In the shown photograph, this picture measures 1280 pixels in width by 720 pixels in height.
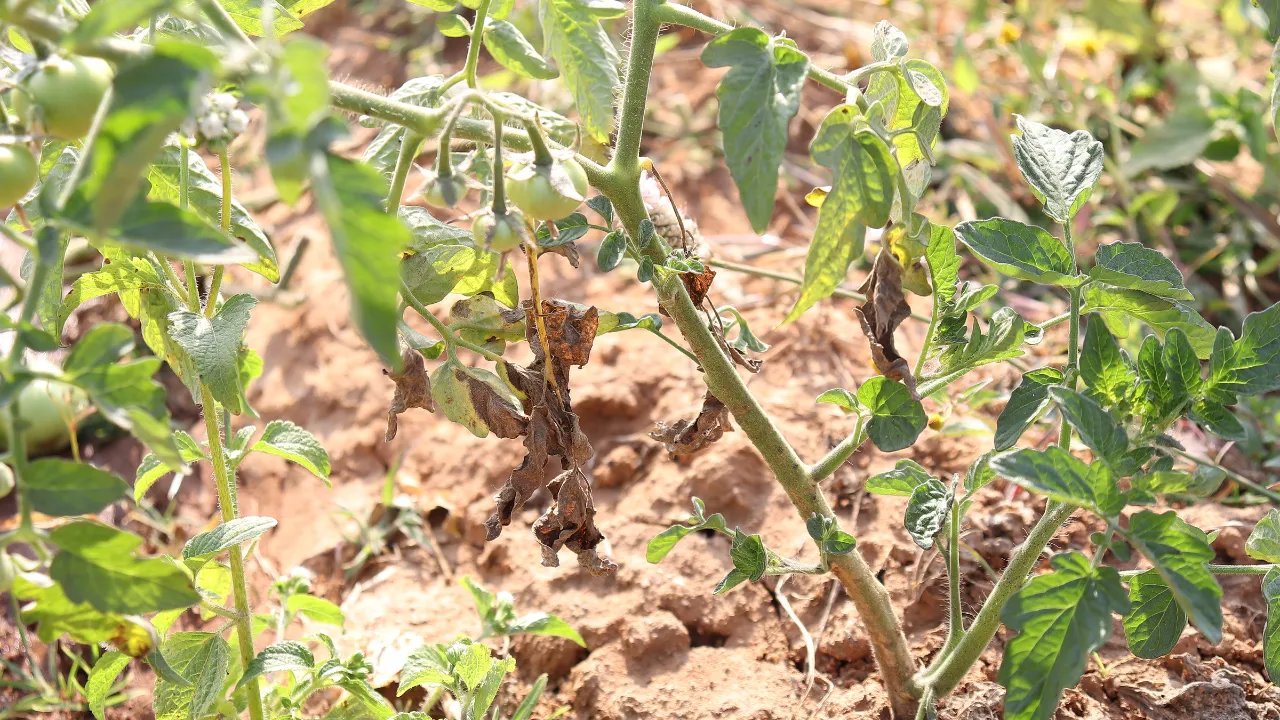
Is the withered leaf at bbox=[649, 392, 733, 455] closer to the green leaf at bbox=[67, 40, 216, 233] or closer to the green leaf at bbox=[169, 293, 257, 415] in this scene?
the green leaf at bbox=[169, 293, 257, 415]

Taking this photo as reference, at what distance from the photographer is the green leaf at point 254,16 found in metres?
1.18

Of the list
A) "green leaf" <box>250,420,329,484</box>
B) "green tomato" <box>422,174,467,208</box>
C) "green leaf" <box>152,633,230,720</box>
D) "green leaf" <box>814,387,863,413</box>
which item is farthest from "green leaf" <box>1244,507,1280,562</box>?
"green leaf" <box>152,633,230,720</box>

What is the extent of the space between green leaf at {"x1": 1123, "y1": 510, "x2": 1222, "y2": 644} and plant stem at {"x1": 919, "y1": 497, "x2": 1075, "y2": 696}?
0.42 feet

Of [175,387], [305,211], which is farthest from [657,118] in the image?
[175,387]

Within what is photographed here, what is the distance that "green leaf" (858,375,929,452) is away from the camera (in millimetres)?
1150

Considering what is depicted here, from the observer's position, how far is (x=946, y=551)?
4.33ft

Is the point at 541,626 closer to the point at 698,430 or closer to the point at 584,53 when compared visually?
the point at 698,430

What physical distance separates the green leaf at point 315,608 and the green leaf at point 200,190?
0.49 m

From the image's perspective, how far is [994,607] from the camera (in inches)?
49.8

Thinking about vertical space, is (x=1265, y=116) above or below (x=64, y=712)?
above

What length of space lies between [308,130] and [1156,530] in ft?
2.86

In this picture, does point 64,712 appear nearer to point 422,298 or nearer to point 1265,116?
point 422,298

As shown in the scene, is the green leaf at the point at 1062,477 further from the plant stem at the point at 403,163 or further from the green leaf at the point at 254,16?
the green leaf at the point at 254,16

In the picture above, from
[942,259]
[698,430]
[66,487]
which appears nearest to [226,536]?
[66,487]
